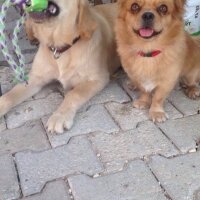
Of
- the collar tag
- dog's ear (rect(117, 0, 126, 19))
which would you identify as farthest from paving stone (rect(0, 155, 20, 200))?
dog's ear (rect(117, 0, 126, 19))

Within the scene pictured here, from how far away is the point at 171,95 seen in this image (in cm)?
257

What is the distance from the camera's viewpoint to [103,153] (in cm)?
206

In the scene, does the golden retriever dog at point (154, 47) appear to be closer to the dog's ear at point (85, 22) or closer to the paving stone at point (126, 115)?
the paving stone at point (126, 115)

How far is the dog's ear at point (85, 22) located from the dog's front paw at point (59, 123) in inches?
19.4

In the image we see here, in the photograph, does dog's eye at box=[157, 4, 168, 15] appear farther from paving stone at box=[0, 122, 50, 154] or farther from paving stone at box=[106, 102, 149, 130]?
paving stone at box=[0, 122, 50, 154]

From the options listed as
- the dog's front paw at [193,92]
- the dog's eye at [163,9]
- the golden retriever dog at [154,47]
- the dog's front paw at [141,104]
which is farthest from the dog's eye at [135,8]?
the dog's front paw at [193,92]

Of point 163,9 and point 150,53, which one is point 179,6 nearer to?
point 163,9

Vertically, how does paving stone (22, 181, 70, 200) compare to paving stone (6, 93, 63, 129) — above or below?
above

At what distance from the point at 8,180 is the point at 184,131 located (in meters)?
0.94

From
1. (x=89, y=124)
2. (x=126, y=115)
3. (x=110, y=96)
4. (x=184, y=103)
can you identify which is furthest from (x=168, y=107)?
(x=89, y=124)

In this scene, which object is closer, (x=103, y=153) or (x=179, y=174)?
(x=179, y=174)

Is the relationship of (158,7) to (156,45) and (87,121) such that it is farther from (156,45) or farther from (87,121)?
(87,121)

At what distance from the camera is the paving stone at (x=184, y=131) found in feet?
6.89

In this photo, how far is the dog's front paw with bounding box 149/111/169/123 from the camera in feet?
7.50
